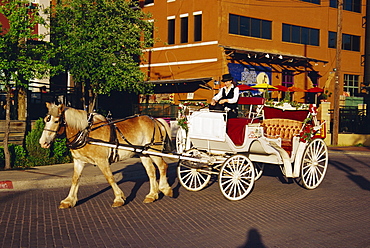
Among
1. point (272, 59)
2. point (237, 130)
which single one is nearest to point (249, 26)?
point (272, 59)

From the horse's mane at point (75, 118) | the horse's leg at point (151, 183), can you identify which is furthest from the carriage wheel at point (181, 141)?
the horse's mane at point (75, 118)

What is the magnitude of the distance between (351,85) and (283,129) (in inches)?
1288

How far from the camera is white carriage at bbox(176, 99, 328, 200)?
376 inches

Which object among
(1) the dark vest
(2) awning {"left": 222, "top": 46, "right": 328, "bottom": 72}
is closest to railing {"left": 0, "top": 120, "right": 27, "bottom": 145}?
(1) the dark vest

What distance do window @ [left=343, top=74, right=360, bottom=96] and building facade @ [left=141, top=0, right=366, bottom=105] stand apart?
188 millimetres

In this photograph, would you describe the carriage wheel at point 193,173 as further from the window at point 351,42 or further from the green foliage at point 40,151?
the window at point 351,42

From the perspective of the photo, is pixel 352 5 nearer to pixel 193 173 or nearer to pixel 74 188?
pixel 193 173

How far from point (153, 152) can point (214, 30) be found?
23.4 metres

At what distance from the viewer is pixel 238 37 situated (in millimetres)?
32562

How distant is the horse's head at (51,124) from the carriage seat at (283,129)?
5.32 metres

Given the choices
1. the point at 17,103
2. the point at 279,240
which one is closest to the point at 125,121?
the point at 279,240

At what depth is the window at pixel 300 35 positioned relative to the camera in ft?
119

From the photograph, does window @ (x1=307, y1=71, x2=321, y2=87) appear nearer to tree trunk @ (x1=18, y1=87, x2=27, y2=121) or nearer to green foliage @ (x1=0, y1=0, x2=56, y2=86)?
tree trunk @ (x1=18, y1=87, x2=27, y2=121)

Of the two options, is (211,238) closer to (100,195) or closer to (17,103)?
(100,195)
